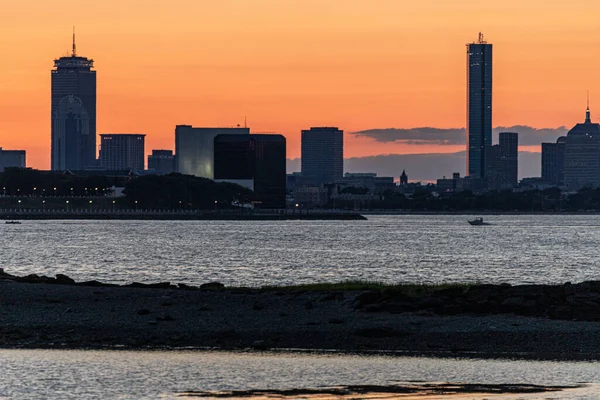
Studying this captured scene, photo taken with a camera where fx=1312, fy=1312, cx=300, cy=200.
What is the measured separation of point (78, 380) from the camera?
110 ft

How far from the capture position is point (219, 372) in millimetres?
35188

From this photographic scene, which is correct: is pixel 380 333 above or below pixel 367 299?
below

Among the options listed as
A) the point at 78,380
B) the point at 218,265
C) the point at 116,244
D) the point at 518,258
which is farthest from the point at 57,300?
the point at 116,244

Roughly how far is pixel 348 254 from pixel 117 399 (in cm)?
9264

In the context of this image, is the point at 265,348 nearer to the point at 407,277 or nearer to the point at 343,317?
the point at 343,317

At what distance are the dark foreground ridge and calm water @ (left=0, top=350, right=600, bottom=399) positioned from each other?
603mm

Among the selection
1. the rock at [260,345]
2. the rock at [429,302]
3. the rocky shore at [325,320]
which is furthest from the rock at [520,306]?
the rock at [260,345]

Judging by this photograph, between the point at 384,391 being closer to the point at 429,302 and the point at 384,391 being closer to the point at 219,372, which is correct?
the point at 219,372

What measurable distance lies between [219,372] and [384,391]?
509 centimetres

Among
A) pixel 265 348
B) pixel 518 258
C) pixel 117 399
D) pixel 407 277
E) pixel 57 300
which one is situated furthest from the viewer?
pixel 518 258

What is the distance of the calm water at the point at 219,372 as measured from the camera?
106ft

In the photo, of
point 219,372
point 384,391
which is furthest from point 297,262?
point 384,391

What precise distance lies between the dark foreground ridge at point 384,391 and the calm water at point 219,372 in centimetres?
60

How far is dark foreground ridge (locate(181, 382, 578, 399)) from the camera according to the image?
31719mm
